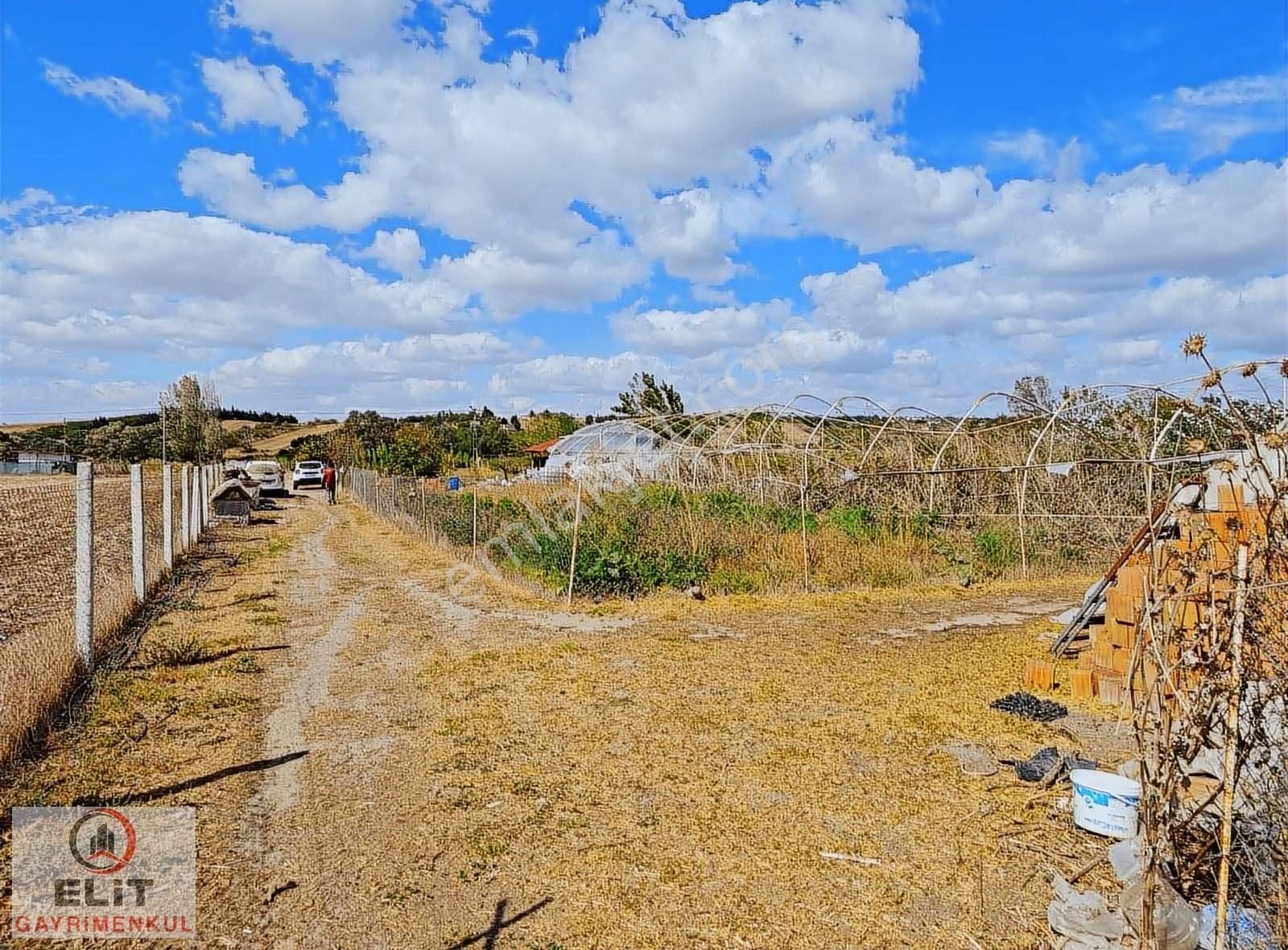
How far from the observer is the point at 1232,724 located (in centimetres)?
252

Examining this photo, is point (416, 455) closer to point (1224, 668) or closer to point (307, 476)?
point (307, 476)

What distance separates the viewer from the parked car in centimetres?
3797

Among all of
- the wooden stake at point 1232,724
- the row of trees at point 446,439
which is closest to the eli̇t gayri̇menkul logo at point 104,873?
the wooden stake at point 1232,724

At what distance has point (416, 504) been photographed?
17.4 m

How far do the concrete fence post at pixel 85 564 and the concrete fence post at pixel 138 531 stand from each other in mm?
2461

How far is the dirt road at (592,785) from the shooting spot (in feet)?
11.3

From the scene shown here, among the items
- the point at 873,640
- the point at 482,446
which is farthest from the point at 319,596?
the point at 482,446

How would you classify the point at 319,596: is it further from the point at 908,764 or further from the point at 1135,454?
the point at 1135,454

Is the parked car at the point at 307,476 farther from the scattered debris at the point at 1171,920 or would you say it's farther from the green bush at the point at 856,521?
the scattered debris at the point at 1171,920

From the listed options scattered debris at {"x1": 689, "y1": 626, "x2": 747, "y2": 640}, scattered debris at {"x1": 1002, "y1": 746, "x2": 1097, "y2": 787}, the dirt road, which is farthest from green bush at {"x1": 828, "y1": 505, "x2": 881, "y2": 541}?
scattered debris at {"x1": 1002, "y1": 746, "x2": 1097, "y2": 787}

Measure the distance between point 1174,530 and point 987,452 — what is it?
9.59 metres

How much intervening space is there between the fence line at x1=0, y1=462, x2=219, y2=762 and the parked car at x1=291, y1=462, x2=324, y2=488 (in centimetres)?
1878

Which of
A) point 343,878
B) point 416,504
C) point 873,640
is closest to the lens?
point 343,878

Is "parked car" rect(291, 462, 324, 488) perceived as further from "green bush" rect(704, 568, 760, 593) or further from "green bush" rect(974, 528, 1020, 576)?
"green bush" rect(974, 528, 1020, 576)
